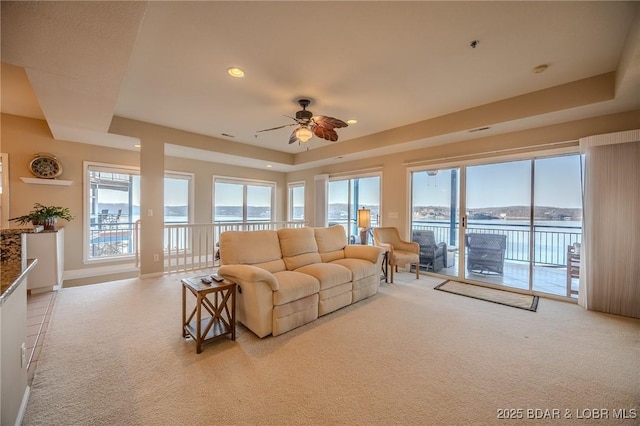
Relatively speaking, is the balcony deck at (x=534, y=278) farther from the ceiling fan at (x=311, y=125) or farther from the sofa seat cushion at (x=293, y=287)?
the ceiling fan at (x=311, y=125)

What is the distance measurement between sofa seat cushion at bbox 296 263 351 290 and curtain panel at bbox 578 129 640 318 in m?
3.10

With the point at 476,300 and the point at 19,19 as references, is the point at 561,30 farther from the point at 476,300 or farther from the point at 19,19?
the point at 19,19

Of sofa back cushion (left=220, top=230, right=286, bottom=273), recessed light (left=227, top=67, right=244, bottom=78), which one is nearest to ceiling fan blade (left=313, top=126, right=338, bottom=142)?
recessed light (left=227, top=67, right=244, bottom=78)

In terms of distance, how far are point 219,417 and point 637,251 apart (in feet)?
15.2

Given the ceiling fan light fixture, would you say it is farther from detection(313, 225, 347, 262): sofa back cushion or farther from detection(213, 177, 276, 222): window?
detection(213, 177, 276, 222): window

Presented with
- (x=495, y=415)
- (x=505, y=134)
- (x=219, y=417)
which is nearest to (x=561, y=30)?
(x=505, y=134)

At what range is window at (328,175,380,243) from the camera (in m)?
5.95

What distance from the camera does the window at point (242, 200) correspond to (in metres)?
6.92

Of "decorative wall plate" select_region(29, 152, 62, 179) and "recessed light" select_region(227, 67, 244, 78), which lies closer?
"recessed light" select_region(227, 67, 244, 78)

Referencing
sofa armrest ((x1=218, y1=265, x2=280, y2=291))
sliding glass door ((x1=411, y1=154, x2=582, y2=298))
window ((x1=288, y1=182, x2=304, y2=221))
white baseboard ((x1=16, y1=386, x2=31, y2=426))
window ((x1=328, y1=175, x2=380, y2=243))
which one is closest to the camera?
white baseboard ((x1=16, y1=386, x2=31, y2=426))

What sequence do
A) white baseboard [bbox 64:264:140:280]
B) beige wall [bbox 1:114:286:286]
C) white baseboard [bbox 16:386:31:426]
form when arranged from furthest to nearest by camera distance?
white baseboard [bbox 64:264:140:280], beige wall [bbox 1:114:286:286], white baseboard [bbox 16:386:31:426]

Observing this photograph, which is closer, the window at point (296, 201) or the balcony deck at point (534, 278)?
the balcony deck at point (534, 278)

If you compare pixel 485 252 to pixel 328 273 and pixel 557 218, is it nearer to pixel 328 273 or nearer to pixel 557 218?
pixel 557 218

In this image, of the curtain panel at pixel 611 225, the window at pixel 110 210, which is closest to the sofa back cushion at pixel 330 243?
the curtain panel at pixel 611 225
